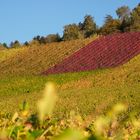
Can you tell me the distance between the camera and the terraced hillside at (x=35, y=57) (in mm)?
35344

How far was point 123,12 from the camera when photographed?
69562 millimetres

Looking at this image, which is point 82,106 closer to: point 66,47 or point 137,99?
point 137,99

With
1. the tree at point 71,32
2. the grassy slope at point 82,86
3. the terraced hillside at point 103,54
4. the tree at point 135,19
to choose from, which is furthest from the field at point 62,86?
the tree at point 71,32

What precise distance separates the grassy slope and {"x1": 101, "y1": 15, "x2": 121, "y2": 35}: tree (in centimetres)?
2823

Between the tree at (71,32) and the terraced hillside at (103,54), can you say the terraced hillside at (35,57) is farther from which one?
the tree at (71,32)

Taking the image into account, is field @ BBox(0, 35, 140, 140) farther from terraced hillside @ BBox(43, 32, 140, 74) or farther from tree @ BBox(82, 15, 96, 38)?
tree @ BBox(82, 15, 96, 38)

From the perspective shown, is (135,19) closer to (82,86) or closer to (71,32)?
(71,32)

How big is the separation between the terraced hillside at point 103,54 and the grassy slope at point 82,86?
1.52 meters

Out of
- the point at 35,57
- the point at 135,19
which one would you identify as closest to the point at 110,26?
the point at 135,19

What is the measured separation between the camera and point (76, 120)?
9.24ft

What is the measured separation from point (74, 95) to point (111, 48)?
1314 centimetres

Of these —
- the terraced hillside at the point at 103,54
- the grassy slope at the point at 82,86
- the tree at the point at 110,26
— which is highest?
the tree at the point at 110,26

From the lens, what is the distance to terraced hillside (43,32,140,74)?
1240 inches

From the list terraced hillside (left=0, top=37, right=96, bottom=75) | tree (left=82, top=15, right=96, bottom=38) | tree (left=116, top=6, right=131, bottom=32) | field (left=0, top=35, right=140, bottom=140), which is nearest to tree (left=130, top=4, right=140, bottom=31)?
tree (left=116, top=6, right=131, bottom=32)
